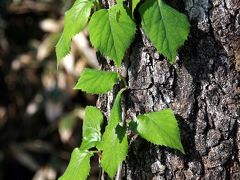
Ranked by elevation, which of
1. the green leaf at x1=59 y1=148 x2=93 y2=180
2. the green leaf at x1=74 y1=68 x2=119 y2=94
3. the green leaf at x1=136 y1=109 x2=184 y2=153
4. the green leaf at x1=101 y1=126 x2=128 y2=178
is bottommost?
the green leaf at x1=59 y1=148 x2=93 y2=180

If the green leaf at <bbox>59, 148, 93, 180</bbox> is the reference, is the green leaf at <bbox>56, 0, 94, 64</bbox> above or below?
above

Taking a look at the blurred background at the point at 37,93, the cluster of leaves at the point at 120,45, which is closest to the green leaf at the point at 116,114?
the cluster of leaves at the point at 120,45

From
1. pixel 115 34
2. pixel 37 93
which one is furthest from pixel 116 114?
pixel 37 93

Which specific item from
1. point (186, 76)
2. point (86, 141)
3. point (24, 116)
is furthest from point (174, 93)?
point (24, 116)

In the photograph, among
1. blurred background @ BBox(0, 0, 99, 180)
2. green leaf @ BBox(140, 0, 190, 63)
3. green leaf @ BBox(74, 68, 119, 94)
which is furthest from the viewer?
blurred background @ BBox(0, 0, 99, 180)

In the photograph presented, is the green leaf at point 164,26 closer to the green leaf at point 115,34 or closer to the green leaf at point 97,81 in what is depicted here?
the green leaf at point 115,34

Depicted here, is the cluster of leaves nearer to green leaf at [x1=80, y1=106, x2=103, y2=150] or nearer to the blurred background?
green leaf at [x1=80, y1=106, x2=103, y2=150]

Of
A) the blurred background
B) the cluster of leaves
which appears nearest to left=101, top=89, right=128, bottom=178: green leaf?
the cluster of leaves

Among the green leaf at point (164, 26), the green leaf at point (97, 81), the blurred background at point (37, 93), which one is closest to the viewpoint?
the green leaf at point (164, 26)
